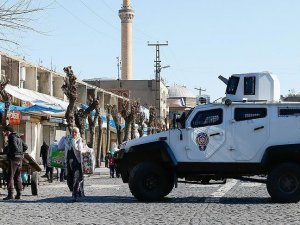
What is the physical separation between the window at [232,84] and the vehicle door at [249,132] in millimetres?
1972

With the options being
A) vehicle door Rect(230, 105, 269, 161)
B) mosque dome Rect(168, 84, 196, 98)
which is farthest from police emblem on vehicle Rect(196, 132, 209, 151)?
mosque dome Rect(168, 84, 196, 98)

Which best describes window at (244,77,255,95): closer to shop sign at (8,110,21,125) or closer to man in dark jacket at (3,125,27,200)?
man in dark jacket at (3,125,27,200)

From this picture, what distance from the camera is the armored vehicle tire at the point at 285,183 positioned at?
17.6 metres

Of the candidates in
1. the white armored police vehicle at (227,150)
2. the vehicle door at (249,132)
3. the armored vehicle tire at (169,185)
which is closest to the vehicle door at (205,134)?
the white armored police vehicle at (227,150)

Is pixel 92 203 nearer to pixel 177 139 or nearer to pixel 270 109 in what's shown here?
pixel 177 139

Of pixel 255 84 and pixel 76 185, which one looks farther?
pixel 255 84

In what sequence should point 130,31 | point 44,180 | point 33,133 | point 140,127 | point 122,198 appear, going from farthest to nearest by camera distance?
point 130,31
point 140,127
point 33,133
point 44,180
point 122,198

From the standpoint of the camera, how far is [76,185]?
59.8 feet

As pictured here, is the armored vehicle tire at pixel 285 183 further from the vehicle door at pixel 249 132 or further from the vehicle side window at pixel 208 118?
the vehicle side window at pixel 208 118

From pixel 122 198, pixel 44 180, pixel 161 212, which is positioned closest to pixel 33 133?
pixel 44 180

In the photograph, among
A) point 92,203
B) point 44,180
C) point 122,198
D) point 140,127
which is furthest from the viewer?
point 140,127

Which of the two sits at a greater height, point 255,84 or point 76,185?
point 255,84

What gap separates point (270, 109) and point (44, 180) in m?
14.7

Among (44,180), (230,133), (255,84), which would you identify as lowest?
(44,180)
